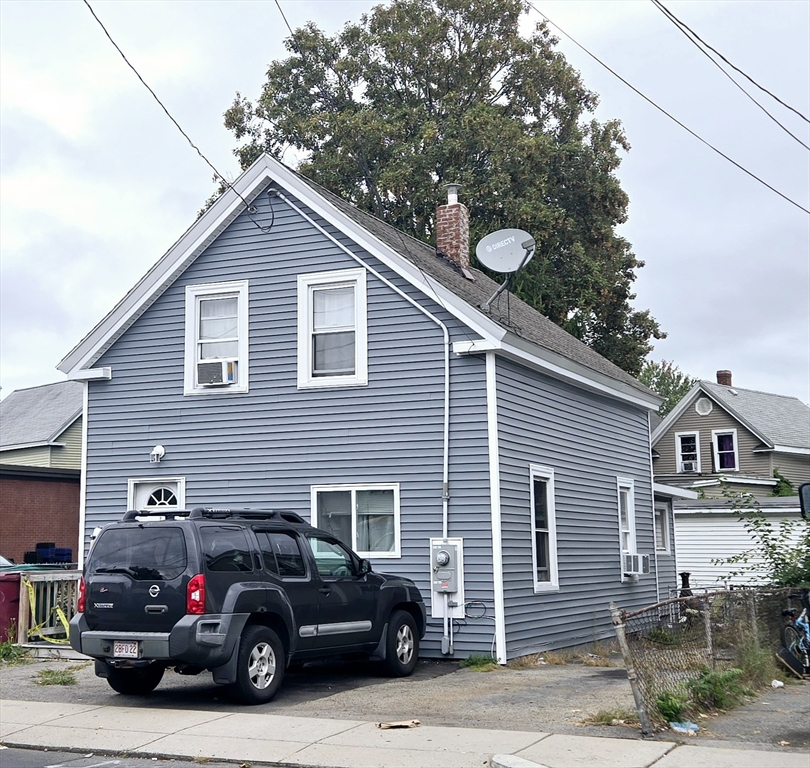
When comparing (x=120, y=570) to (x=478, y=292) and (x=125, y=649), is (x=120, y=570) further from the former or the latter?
(x=478, y=292)

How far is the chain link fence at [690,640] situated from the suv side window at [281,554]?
3708 millimetres

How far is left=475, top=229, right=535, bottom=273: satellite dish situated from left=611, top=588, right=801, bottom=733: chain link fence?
5598 mm

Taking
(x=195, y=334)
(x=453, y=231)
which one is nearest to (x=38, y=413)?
(x=195, y=334)

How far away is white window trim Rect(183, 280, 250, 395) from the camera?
55.6ft

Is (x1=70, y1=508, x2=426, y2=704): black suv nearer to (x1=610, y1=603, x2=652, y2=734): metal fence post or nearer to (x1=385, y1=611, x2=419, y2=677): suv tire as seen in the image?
(x1=385, y1=611, x2=419, y2=677): suv tire

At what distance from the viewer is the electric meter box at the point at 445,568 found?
582 inches

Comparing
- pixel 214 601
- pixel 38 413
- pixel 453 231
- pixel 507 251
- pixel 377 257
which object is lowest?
pixel 214 601

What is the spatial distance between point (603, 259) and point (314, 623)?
24956 millimetres

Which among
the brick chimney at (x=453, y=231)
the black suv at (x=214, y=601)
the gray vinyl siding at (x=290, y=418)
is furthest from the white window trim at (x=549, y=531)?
the brick chimney at (x=453, y=231)

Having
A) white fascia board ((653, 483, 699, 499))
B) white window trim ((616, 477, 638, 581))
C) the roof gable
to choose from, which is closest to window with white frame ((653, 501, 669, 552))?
white fascia board ((653, 483, 699, 499))

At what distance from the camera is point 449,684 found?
41.9 ft

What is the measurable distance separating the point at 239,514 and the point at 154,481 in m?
6.04

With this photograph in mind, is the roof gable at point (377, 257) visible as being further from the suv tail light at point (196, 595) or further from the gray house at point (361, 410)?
the suv tail light at point (196, 595)

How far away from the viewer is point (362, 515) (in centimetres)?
1588
